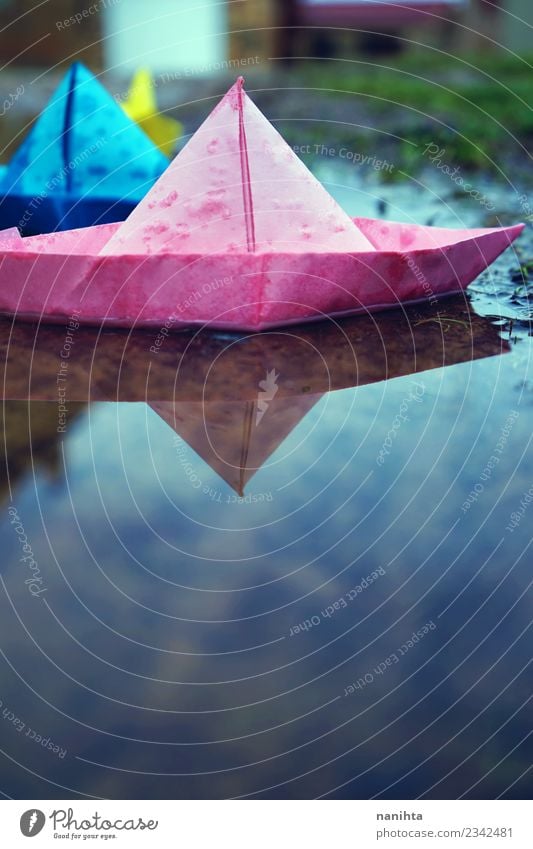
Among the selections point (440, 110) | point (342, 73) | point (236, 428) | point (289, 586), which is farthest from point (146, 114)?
point (342, 73)

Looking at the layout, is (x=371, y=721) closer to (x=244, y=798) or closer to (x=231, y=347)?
(x=244, y=798)

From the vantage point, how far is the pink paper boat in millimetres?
1624

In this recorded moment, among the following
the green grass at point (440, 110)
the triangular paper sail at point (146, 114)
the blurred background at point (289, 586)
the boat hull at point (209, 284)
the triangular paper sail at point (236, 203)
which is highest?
the green grass at point (440, 110)

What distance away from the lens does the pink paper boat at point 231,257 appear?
162 cm

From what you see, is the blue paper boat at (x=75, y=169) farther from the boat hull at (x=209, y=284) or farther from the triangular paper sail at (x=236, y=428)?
the triangular paper sail at (x=236, y=428)

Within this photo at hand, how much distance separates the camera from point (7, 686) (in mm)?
876

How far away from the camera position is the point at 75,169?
2166mm

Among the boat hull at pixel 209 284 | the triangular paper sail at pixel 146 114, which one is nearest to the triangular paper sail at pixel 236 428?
the boat hull at pixel 209 284

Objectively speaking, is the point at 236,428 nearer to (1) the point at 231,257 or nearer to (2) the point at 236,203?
(1) the point at 231,257

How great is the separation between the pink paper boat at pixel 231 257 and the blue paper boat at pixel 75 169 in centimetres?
32

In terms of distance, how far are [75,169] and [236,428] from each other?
111cm

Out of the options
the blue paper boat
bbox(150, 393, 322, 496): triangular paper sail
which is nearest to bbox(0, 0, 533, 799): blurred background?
bbox(150, 393, 322, 496): triangular paper sail

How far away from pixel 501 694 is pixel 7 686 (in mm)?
493

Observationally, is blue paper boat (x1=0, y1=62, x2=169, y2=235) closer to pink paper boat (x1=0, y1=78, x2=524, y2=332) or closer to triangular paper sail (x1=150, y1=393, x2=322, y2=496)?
pink paper boat (x1=0, y1=78, x2=524, y2=332)
